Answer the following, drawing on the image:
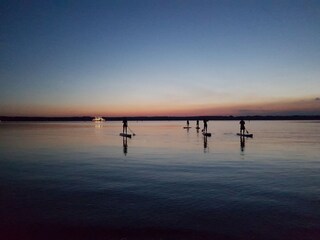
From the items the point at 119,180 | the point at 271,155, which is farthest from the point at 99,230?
the point at 271,155

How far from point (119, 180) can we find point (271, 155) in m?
19.7

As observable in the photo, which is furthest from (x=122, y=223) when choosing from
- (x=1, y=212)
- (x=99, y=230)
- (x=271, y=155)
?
(x=271, y=155)

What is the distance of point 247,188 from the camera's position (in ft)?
60.4

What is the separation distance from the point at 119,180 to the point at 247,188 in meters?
8.21

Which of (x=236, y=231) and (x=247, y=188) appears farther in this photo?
(x=247, y=188)

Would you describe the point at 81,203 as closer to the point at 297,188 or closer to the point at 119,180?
the point at 119,180

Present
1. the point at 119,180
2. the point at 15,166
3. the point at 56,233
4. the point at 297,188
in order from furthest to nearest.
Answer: the point at 15,166 < the point at 119,180 < the point at 297,188 < the point at 56,233

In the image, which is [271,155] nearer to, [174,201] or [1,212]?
[174,201]

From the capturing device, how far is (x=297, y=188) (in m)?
18.4

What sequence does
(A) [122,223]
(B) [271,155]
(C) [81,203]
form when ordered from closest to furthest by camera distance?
(A) [122,223]
(C) [81,203]
(B) [271,155]

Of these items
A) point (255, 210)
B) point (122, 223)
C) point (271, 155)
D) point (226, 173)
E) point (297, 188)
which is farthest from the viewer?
point (271, 155)

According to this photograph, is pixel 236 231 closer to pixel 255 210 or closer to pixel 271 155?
pixel 255 210

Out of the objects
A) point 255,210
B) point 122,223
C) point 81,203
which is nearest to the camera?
point 122,223

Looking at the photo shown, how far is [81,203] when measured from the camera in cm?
1539
